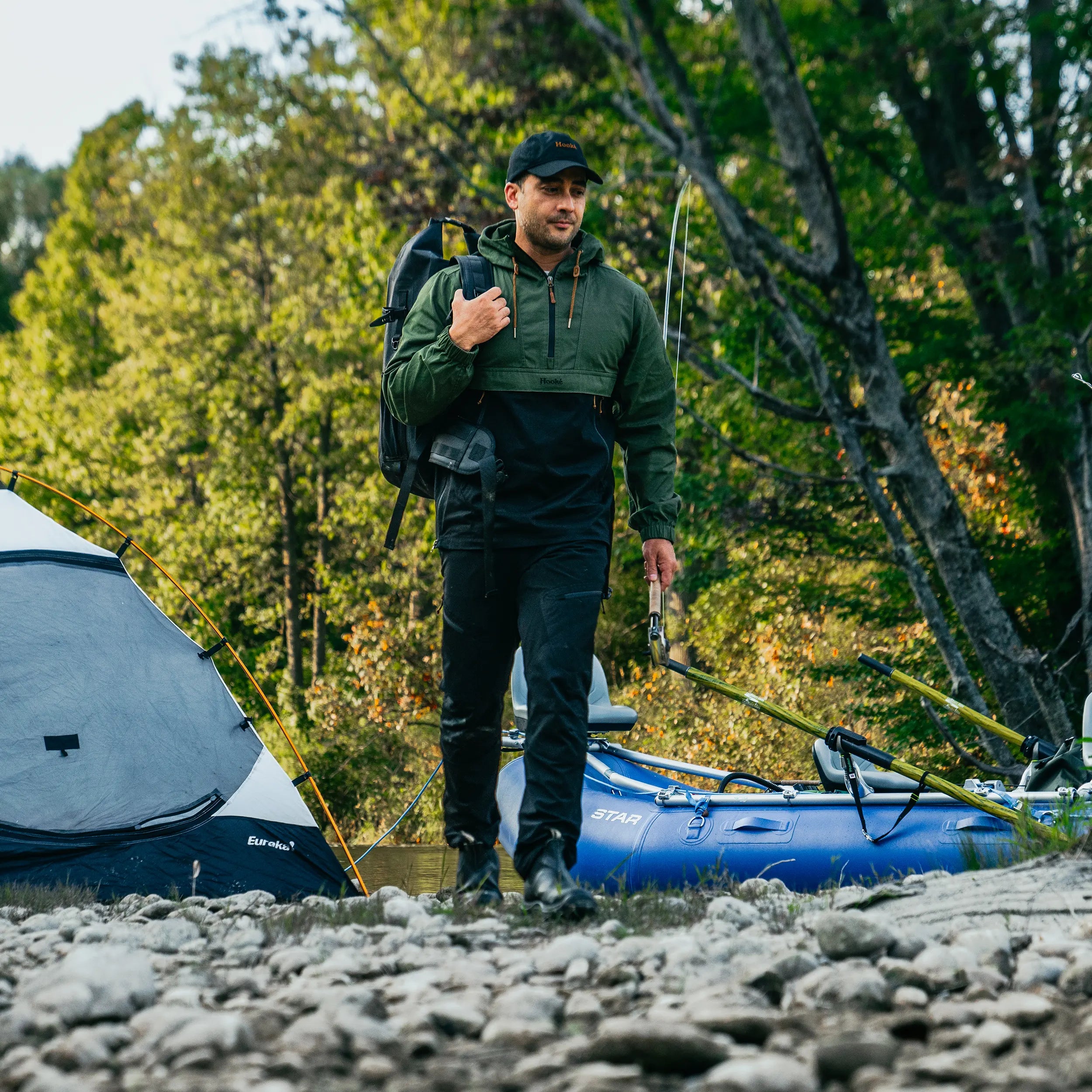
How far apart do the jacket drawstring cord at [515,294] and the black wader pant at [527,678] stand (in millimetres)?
687

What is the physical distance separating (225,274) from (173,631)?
15.6 metres

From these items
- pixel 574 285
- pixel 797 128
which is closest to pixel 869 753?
pixel 574 285

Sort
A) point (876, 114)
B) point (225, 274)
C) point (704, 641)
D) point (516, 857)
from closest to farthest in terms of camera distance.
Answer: point (516, 857)
point (876, 114)
point (704, 641)
point (225, 274)

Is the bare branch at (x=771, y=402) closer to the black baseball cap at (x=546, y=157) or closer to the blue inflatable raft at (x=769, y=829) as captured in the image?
the blue inflatable raft at (x=769, y=829)

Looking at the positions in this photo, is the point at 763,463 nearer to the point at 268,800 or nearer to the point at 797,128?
the point at 797,128

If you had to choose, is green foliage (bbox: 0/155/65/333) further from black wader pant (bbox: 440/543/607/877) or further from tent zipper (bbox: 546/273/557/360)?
black wader pant (bbox: 440/543/607/877)

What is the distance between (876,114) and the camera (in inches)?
413

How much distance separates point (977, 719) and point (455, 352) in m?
3.11

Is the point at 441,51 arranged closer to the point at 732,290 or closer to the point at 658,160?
the point at 658,160

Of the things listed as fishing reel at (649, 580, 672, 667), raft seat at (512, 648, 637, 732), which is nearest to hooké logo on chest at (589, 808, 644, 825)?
raft seat at (512, 648, 637, 732)

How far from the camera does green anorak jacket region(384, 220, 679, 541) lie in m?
3.76

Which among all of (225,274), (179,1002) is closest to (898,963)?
(179,1002)

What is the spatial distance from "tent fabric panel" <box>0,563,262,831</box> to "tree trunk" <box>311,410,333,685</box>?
13896mm

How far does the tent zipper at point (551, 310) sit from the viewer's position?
3.78 m
